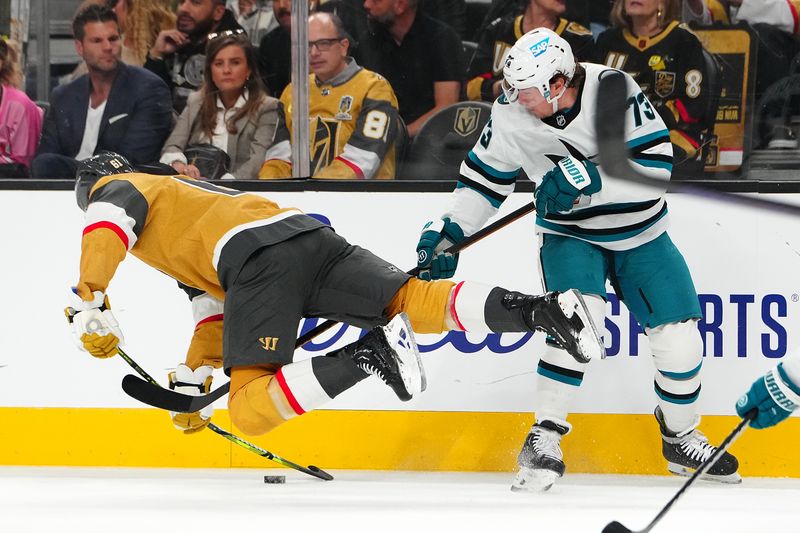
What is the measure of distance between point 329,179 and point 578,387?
3.60ft

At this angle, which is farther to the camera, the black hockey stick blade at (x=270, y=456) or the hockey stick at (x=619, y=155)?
the black hockey stick blade at (x=270, y=456)

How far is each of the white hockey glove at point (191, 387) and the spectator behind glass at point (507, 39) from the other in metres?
1.32

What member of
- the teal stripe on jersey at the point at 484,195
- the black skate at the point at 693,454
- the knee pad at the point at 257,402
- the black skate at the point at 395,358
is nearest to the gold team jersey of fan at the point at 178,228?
the knee pad at the point at 257,402

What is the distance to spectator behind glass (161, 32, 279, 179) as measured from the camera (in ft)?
13.3

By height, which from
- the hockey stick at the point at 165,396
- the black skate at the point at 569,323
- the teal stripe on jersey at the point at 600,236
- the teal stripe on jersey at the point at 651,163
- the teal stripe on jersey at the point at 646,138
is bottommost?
the hockey stick at the point at 165,396

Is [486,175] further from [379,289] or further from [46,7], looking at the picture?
[46,7]

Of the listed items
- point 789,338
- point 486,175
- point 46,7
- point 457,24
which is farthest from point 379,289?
point 46,7

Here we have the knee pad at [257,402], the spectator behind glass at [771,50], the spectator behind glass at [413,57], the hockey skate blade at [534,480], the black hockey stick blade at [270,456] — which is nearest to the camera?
the knee pad at [257,402]

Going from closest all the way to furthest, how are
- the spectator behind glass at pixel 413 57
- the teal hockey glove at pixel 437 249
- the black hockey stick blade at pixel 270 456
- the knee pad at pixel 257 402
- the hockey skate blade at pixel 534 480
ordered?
1. the knee pad at pixel 257 402
2. the hockey skate blade at pixel 534 480
3. the teal hockey glove at pixel 437 249
4. the black hockey stick blade at pixel 270 456
5. the spectator behind glass at pixel 413 57

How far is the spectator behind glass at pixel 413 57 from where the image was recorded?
396 centimetres

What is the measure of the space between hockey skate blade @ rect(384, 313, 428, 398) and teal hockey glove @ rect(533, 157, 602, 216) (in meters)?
0.70

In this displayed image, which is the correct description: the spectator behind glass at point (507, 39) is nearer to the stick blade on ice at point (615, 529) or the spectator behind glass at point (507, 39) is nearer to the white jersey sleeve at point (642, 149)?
the white jersey sleeve at point (642, 149)

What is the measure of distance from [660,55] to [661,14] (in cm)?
13

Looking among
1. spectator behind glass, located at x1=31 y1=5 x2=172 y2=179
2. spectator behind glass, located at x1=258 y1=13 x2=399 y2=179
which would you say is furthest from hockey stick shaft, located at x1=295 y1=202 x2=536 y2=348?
spectator behind glass, located at x1=31 y1=5 x2=172 y2=179
